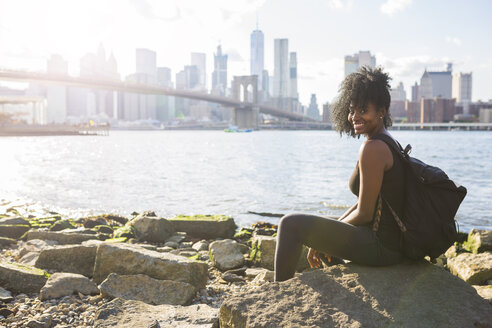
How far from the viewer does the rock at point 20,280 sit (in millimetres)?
3012

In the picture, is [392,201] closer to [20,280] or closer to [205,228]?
[20,280]

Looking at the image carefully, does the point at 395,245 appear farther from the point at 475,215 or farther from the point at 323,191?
the point at 323,191

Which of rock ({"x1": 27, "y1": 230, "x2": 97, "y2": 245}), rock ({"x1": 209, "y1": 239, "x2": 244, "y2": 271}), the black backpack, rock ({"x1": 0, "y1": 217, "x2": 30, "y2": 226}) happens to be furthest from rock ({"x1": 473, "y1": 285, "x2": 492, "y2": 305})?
rock ({"x1": 0, "y1": 217, "x2": 30, "y2": 226})

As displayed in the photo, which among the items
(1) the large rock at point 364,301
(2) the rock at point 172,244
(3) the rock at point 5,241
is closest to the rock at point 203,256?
(2) the rock at point 172,244

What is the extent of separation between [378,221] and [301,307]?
1.61 ft

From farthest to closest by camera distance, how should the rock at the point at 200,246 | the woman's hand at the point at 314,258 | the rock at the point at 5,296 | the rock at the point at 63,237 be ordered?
1. the rock at the point at 200,246
2. the rock at the point at 63,237
3. the rock at the point at 5,296
4. the woman's hand at the point at 314,258

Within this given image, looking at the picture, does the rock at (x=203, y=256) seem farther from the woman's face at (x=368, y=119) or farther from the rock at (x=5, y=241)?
the woman's face at (x=368, y=119)

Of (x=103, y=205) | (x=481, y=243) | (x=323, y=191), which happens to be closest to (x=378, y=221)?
(x=481, y=243)

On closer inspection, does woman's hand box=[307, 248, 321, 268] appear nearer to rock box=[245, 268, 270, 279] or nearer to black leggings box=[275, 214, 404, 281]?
black leggings box=[275, 214, 404, 281]

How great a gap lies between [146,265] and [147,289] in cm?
26

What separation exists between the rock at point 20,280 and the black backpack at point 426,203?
232 cm

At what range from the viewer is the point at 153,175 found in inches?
643

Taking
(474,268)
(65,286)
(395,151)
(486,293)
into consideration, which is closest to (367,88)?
(395,151)

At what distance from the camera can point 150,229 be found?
5.32 m
